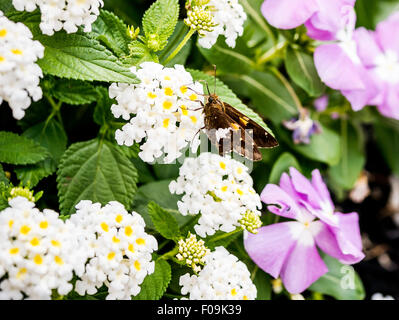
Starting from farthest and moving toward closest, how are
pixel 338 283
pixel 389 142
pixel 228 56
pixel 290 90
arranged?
pixel 389 142 → pixel 290 90 → pixel 338 283 → pixel 228 56

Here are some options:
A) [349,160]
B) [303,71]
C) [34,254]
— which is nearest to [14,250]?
[34,254]

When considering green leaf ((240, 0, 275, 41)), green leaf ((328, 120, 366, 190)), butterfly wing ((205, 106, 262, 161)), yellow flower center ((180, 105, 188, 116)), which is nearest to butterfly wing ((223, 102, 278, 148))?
butterfly wing ((205, 106, 262, 161))

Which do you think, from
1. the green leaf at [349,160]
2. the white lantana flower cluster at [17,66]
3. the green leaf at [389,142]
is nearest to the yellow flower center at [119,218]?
the white lantana flower cluster at [17,66]

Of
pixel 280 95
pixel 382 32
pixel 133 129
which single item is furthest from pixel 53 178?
pixel 382 32

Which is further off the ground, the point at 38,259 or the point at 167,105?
the point at 167,105

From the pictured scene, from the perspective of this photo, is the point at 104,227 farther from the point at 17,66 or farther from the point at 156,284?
the point at 17,66

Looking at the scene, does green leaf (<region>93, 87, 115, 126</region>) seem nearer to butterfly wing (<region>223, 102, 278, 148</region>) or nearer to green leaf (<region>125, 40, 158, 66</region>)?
green leaf (<region>125, 40, 158, 66</region>)

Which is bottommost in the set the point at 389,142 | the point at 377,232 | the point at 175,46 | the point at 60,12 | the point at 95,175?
the point at 377,232
